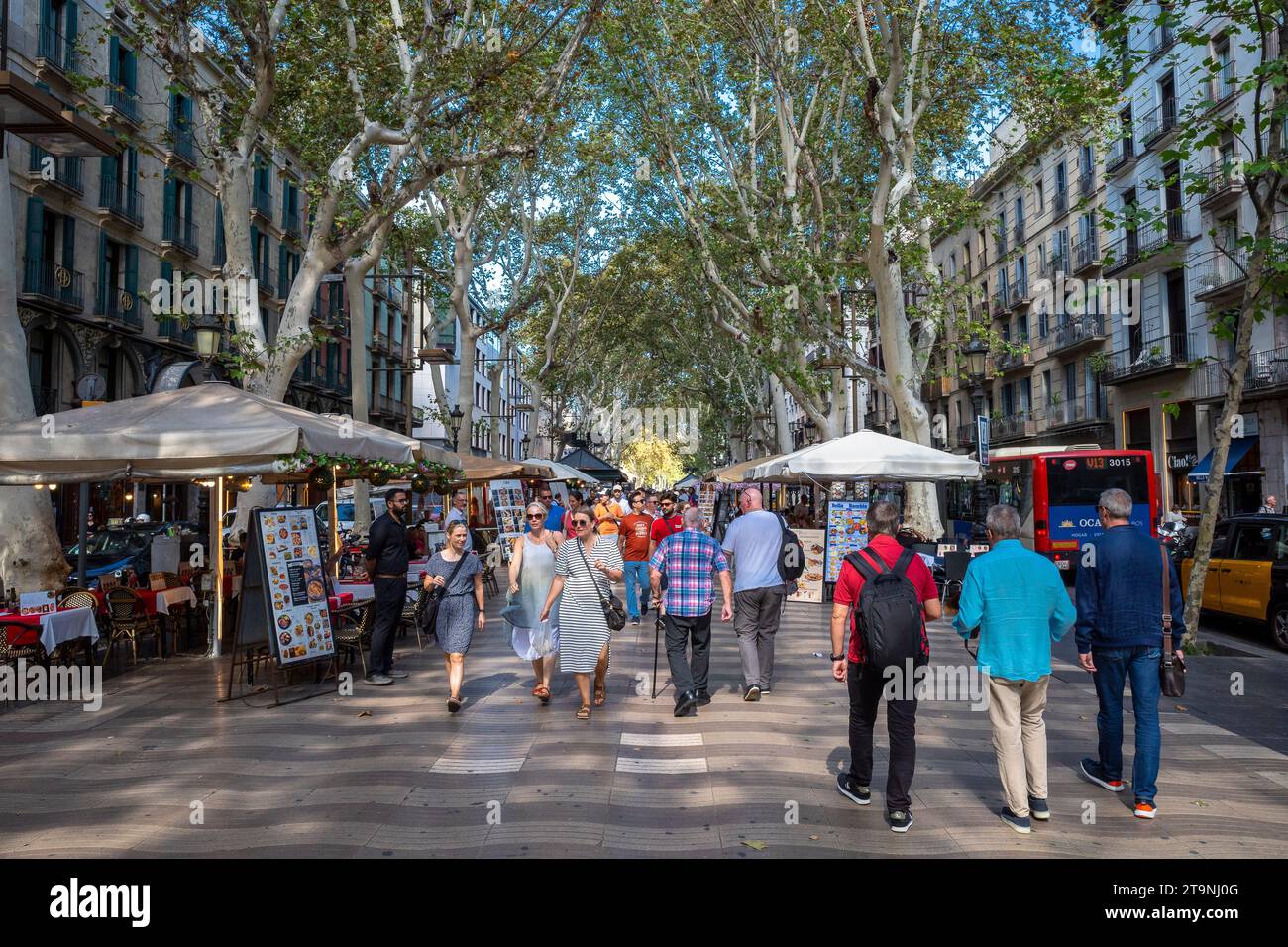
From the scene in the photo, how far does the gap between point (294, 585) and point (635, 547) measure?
5445mm

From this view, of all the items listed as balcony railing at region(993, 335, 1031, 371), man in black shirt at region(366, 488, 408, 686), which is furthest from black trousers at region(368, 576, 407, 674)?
balcony railing at region(993, 335, 1031, 371)

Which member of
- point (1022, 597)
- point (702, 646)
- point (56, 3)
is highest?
point (56, 3)

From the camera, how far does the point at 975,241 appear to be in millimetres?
43688

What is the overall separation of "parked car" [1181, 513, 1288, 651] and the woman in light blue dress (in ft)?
28.7

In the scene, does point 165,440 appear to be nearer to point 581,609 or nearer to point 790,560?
point 581,609

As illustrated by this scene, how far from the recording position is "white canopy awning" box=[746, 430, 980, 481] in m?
12.8

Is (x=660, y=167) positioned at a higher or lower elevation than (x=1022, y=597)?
higher

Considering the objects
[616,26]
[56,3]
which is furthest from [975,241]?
[56,3]

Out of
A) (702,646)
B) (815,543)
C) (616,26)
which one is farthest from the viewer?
(616,26)

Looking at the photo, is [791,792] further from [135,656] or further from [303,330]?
[303,330]

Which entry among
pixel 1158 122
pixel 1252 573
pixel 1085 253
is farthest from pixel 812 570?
pixel 1085 253

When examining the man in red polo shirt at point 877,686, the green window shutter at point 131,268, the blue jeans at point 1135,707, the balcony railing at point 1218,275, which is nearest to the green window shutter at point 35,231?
the green window shutter at point 131,268

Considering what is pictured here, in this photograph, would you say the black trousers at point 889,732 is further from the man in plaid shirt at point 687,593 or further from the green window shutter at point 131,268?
the green window shutter at point 131,268

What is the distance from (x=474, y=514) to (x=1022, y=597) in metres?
20.4
